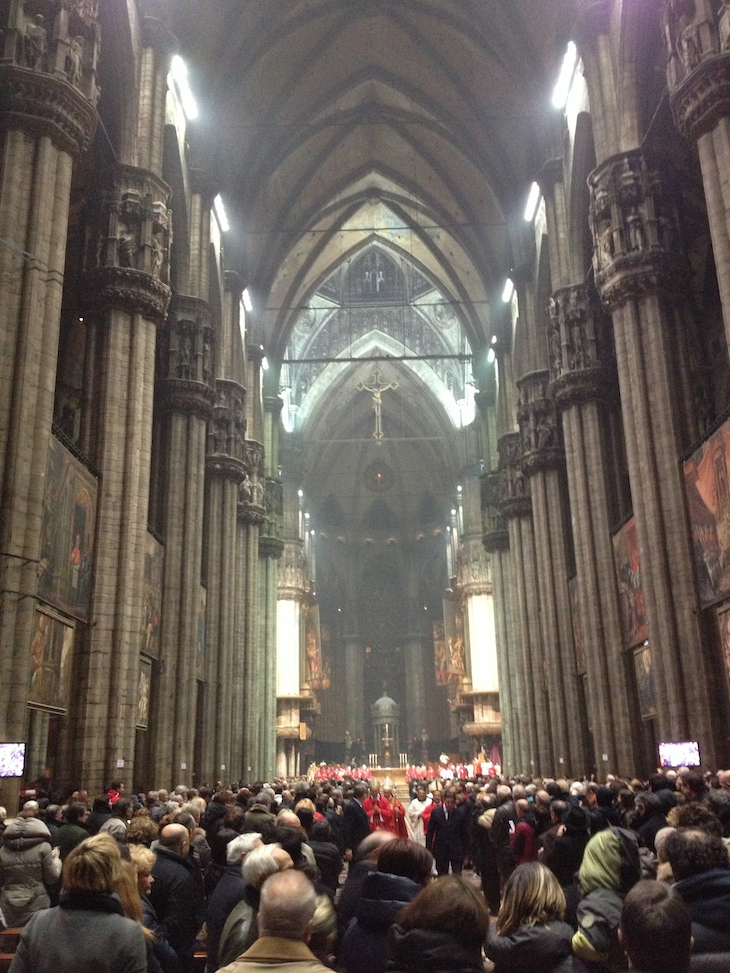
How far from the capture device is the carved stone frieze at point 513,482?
1275 inches

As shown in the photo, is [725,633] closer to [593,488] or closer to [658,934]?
[593,488]

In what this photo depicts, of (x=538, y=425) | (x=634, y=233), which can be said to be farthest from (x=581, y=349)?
(x=538, y=425)

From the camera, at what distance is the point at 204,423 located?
24.3m

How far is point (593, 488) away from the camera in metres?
23.0

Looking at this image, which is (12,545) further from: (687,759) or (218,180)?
(218,180)

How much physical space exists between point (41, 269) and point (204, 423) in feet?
36.6

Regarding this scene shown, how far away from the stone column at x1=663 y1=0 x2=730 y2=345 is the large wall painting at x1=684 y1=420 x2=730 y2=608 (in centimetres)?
250

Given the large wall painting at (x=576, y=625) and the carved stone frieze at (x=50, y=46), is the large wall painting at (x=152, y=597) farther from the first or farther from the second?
the large wall painting at (x=576, y=625)

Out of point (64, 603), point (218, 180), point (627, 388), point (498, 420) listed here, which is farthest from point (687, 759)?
point (498, 420)

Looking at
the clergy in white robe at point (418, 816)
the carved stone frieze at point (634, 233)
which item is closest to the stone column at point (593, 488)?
the clergy in white robe at point (418, 816)

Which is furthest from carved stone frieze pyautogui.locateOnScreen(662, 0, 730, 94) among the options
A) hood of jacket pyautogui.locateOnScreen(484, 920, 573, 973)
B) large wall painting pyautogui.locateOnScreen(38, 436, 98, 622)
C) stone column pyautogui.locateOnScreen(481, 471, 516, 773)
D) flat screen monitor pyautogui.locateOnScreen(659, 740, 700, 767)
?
stone column pyautogui.locateOnScreen(481, 471, 516, 773)

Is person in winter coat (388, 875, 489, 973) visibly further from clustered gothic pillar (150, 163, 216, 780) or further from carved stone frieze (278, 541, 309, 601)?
carved stone frieze (278, 541, 309, 601)

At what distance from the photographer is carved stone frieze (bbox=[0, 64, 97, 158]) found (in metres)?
13.5

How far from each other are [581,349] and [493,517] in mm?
15970
